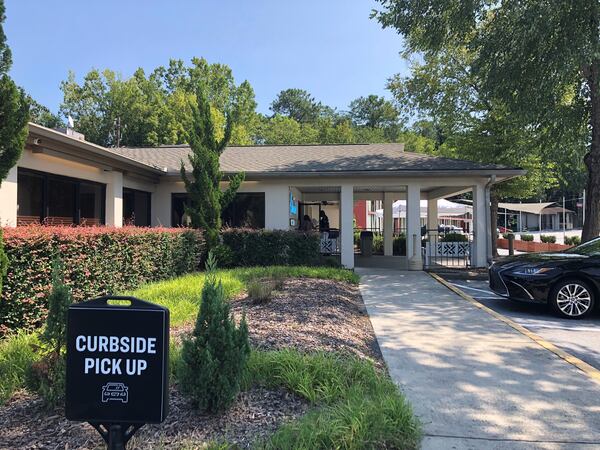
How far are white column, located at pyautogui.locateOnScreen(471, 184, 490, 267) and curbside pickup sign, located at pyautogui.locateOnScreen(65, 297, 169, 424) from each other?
13222 millimetres

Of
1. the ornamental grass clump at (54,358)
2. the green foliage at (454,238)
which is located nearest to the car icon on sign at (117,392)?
the ornamental grass clump at (54,358)

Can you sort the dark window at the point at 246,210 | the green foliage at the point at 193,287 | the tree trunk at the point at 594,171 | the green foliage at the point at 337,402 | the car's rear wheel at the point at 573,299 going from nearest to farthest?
1. the green foliage at the point at 337,402
2. the green foliage at the point at 193,287
3. the car's rear wheel at the point at 573,299
4. the tree trunk at the point at 594,171
5. the dark window at the point at 246,210

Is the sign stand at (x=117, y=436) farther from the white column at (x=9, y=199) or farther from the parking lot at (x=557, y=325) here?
the white column at (x=9, y=199)

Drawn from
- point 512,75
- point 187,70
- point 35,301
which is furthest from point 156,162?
point 187,70

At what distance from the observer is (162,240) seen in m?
10.0

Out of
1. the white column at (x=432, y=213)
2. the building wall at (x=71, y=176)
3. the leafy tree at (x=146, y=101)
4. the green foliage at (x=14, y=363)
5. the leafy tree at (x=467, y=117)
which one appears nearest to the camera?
the green foliage at (x=14, y=363)

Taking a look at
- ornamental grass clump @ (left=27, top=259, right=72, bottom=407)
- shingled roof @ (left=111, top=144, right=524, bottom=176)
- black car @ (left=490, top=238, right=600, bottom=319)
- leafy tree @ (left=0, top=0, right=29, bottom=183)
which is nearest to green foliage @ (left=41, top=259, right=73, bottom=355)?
ornamental grass clump @ (left=27, top=259, right=72, bottom=407)

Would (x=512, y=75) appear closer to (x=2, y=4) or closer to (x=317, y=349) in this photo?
(x=317, y=349)

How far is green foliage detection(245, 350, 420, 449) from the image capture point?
292cm

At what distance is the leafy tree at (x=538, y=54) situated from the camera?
1062 centimetres

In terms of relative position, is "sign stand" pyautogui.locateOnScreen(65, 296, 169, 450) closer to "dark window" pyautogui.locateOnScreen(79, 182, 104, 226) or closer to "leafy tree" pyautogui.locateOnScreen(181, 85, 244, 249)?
"dark window" pyautogui.locateOnScreen(79, 182, 104, 226)

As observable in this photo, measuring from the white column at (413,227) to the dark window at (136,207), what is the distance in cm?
855

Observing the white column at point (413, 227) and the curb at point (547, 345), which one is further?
the white column at point (413, 227)

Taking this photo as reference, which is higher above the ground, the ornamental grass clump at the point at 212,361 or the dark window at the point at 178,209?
the dark window at the point at 178,209
